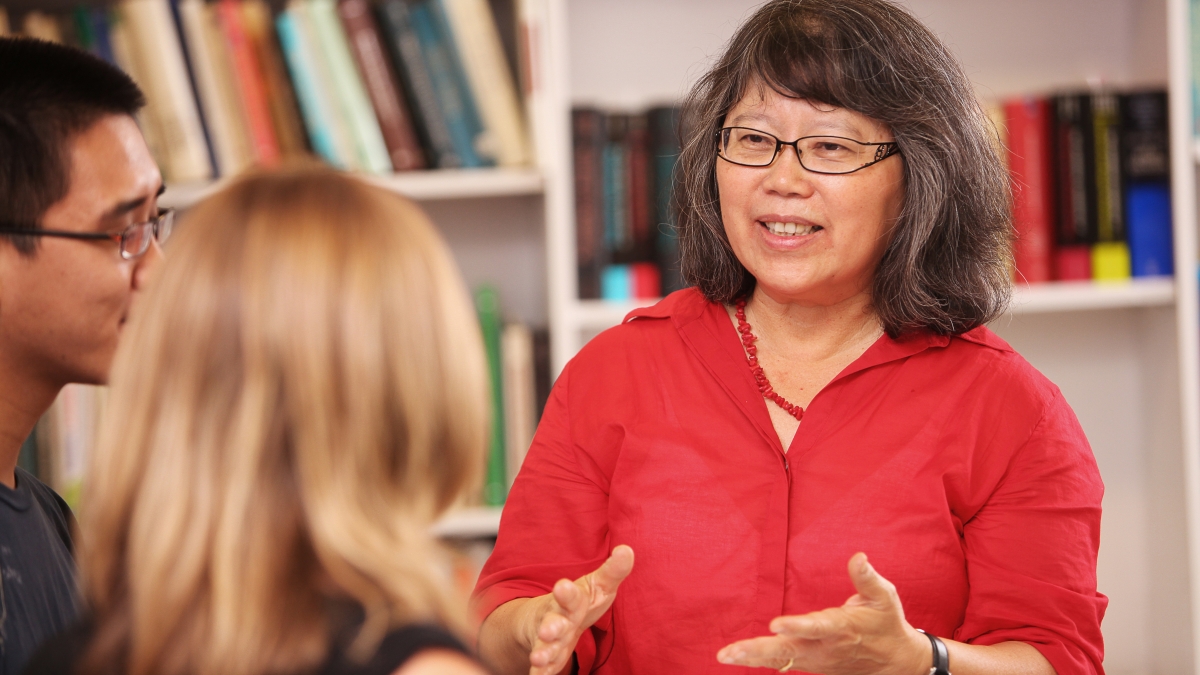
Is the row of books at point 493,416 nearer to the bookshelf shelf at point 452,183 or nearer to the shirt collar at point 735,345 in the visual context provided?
the bookshelf shelf at point 452,183

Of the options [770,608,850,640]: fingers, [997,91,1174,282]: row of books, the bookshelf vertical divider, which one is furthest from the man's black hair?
the bookshelf vertical divider

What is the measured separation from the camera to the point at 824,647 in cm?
101

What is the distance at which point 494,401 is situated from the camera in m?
1.89

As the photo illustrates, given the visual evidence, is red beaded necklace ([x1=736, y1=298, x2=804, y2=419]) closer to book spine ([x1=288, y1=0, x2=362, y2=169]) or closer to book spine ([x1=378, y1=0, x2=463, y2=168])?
book spine ([x1=378, y1=0, x2=463, y2=168])

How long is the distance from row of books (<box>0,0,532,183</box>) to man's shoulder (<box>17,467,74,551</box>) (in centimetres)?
80

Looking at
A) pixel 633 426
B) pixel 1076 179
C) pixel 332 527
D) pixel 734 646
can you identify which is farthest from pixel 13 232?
pixel 1076 179

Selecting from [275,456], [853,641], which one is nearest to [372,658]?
[275,456]

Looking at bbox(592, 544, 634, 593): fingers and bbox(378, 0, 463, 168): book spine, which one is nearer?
bbox(592, 544, 634, 593): fingers

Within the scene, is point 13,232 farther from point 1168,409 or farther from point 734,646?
point 1168,409

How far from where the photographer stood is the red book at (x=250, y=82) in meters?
1.83

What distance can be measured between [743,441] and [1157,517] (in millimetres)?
1175

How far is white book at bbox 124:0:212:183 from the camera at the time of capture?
5.95 feet

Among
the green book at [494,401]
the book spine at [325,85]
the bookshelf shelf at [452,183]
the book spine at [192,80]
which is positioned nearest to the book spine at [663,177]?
the bookshelf shelf at [452,183]

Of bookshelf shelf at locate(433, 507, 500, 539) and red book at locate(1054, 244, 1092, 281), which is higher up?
red book at locate(1054, 244, 1092, 281)
